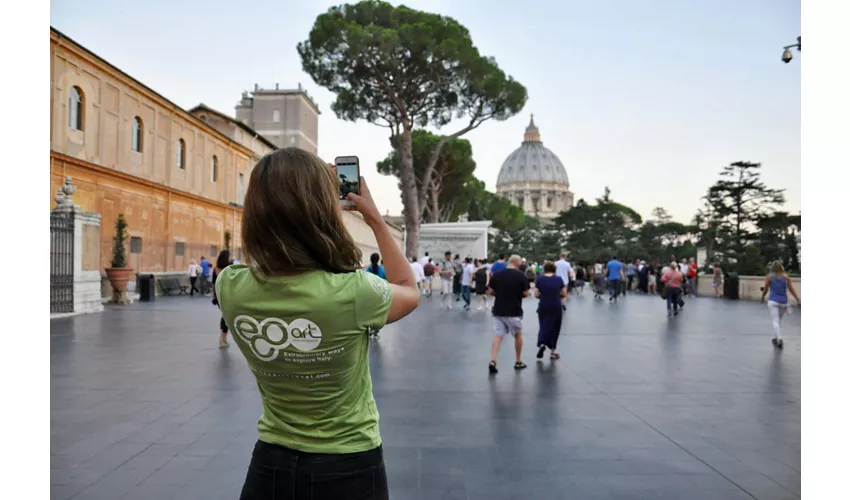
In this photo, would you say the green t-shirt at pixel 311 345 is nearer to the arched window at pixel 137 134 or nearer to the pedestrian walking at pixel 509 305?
the pedestrian walking at pixel 509 305

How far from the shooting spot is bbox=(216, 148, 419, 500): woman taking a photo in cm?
161

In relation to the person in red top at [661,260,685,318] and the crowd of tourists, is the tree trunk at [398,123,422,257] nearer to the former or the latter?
the person in red top at [661,260,685,318]

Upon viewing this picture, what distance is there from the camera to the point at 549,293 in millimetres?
9344

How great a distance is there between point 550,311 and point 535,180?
457ft

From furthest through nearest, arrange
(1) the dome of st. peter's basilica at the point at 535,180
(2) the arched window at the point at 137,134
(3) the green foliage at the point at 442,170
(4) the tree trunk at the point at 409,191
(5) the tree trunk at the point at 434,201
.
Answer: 1. (1) the dome of st. peter's basilica at the point at 535,180
2. (5) the tree trunk at the point at 434,201
3. (3) the green foliage at the point at 442,170
4. (4) the tree trunk at the point at 409,191
5. (2) the arched window at the point at 137,134

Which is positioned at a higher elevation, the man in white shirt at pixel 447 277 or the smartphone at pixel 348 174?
the smartphone at pixel 348 174

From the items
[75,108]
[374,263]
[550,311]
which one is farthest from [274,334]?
[75,108]

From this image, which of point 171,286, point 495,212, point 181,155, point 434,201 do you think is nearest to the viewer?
point 171,286

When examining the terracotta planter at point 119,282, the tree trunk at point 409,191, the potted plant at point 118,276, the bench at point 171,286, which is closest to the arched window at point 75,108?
the potted plant at point 118,276

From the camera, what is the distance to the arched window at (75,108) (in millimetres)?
20156

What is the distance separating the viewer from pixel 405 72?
3044cm

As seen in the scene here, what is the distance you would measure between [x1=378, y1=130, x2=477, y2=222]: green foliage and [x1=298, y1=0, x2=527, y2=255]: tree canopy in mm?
11783

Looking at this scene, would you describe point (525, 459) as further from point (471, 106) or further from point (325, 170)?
point (471, 106)

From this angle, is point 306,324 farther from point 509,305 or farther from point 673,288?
point 673,288
